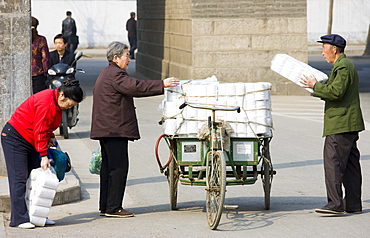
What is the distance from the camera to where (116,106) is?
7430mm

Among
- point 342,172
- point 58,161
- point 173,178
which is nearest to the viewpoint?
point 58,161

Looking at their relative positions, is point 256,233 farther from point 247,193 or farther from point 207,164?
point 247,193

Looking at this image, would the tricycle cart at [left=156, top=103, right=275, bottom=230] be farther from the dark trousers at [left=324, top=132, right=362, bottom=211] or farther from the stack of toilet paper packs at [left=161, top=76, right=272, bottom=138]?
the dark trousers at [left=324, top=132, right=362, bottom=211]

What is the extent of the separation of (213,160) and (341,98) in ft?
4.73

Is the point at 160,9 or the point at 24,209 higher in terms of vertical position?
the point at 160,9

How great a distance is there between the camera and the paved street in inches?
275

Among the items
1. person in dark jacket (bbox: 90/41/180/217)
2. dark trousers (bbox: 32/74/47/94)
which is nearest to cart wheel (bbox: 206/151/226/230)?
person in dark jacket (bbox: 90/41/180/217)

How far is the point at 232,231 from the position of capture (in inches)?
275

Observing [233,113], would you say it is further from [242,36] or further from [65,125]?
[242,36]

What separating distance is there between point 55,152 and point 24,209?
1.94 feet

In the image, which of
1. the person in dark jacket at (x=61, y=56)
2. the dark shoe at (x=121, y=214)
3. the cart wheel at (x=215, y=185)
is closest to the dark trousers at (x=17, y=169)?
the dark shoe at (x=121, y=214)

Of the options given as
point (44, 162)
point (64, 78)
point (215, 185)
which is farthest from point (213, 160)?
point (64, 78)

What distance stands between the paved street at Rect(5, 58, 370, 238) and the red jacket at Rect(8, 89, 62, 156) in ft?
2.67

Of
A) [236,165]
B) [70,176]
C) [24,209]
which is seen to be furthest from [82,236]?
[70,176]
